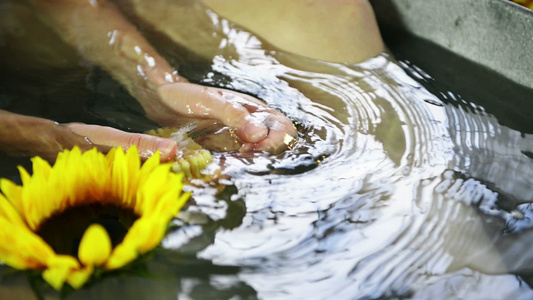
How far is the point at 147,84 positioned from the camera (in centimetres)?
91

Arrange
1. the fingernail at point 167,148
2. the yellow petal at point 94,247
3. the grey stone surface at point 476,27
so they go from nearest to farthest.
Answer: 1. the yellow petal at point 94,247
2. the fingernail at point 167,148
3. the grey stone surface at point 476,27

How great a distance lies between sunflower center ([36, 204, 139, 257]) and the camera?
0.51m

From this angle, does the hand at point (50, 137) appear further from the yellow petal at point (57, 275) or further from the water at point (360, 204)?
the yellow petal at point (57, 275)

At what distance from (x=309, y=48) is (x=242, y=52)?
0.13 m

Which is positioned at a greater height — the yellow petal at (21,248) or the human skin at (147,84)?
the human skin at (147,84)

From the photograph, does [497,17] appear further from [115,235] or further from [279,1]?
[115,235]

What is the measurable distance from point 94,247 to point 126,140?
255 mm

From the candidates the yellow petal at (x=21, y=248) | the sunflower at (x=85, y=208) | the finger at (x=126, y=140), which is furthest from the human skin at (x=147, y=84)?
the yellow petal at (x=21, y=248)

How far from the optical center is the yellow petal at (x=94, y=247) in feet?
1.50

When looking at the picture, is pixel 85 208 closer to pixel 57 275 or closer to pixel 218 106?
pixel 57 275

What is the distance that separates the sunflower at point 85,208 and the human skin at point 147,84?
4.3 inches

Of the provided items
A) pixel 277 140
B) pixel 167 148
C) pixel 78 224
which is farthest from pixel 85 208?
pixel 277 140

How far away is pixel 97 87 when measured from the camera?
89 cm

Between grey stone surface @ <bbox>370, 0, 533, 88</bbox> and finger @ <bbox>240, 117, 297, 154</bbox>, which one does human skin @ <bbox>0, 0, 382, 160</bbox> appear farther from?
grey stone surface @ <bbox>370, 0, 533, 88</bbox>
